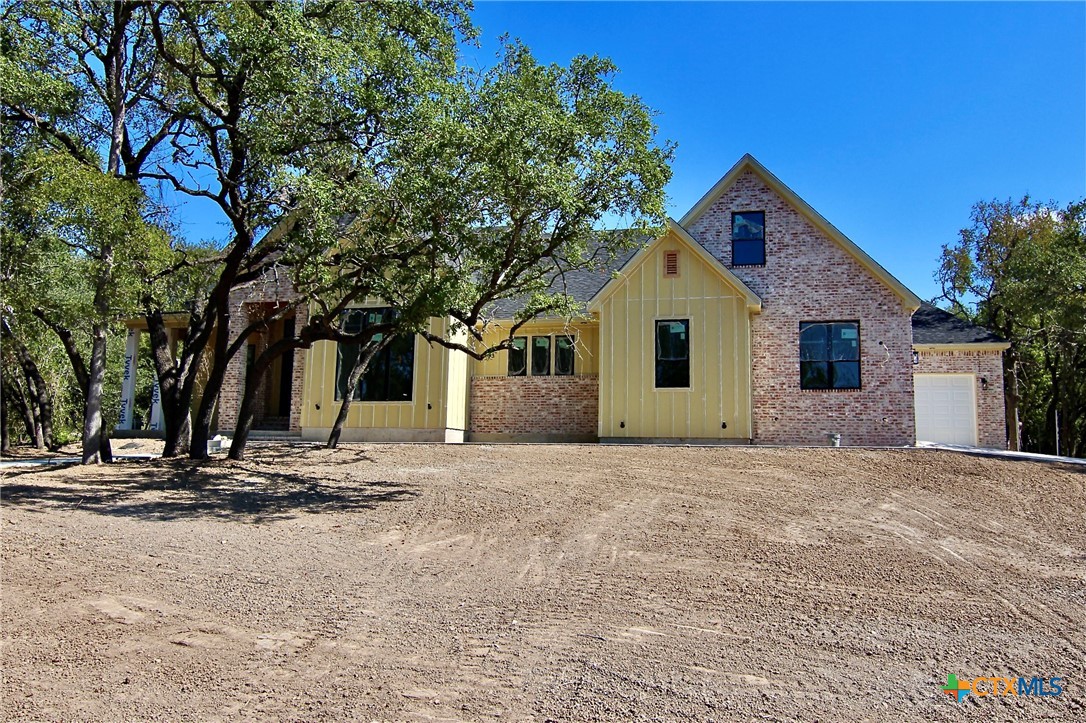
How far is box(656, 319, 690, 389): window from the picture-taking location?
16469mm

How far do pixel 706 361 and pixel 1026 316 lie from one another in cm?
959

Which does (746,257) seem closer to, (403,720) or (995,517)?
(995,517)

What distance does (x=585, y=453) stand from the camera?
13719mm

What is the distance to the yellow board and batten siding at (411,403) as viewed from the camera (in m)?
17.4

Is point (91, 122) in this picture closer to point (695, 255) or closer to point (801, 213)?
point (695, 255)

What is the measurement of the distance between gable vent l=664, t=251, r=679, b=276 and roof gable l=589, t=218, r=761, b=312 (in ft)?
1.02

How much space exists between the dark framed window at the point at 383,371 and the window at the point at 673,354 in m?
5.54

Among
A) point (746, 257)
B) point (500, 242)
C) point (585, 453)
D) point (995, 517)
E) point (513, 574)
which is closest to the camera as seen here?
point (513, 574)

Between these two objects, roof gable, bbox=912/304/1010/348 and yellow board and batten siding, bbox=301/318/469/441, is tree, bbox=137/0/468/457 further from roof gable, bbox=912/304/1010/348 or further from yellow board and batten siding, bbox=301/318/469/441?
roof gable, bbox=912/304/1010/348

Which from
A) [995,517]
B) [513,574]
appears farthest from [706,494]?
[513,574]

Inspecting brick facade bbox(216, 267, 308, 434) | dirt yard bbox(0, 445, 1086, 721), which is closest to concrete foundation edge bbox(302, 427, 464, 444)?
brick facade bbox(216, 267, 308, 434)

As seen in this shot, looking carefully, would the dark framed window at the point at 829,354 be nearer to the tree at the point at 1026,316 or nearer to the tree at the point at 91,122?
the tree at the point at 1026,316

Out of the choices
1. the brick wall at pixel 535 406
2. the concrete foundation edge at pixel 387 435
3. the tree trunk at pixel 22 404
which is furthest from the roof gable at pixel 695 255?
the tree trunk at pixel 22 404

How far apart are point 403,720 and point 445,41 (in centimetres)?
930
